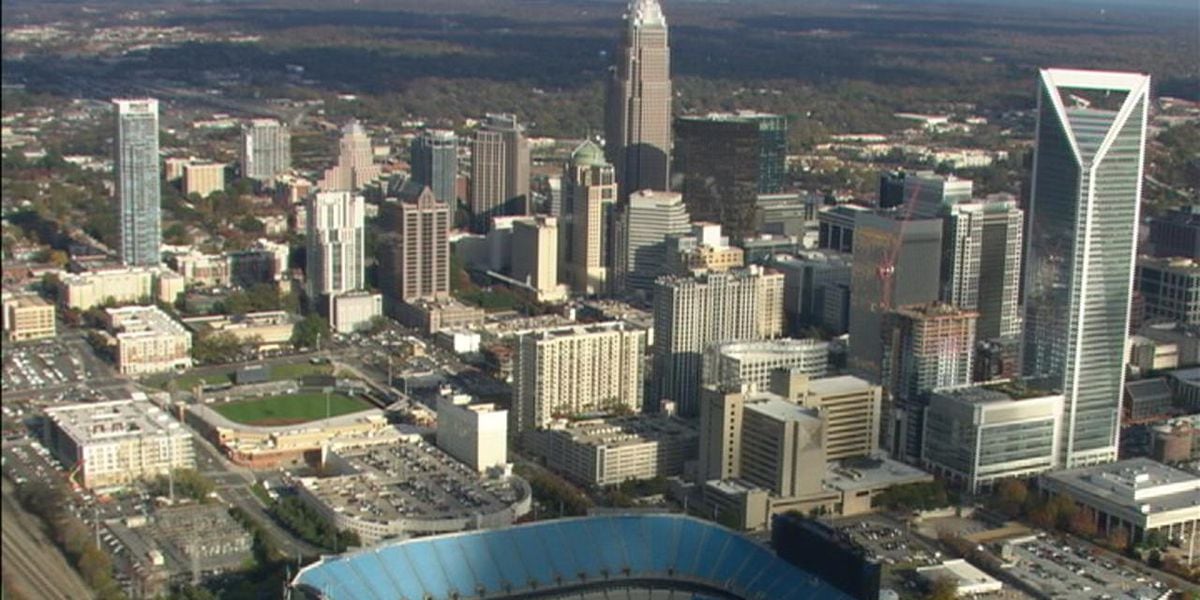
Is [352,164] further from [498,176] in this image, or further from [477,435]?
[477,435]

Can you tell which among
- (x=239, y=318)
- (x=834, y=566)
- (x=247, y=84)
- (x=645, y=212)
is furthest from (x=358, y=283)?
(x=834, y=566)

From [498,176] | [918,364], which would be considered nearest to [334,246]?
[498,176]

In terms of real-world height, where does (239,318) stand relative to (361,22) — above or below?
below

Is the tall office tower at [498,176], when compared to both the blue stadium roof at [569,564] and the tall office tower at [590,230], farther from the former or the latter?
the blue stadium roof at [569,564]

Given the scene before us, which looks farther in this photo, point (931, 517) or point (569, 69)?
point (569, 69)

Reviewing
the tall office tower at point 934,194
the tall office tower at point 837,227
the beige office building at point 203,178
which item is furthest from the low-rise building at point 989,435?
the beige office building at point 203,178

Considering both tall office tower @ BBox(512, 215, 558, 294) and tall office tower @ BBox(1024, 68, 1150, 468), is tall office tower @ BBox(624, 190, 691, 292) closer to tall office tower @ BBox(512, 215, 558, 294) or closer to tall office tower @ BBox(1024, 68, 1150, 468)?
tall office tower @ BBox(512, 215, 558, 294)

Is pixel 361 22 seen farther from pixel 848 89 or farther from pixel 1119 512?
pixel 1119 512

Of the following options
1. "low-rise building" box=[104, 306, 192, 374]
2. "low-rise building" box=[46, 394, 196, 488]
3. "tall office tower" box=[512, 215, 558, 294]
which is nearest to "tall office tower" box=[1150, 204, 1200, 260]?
"tall office tower" box=[512, 215, 558, 294]
